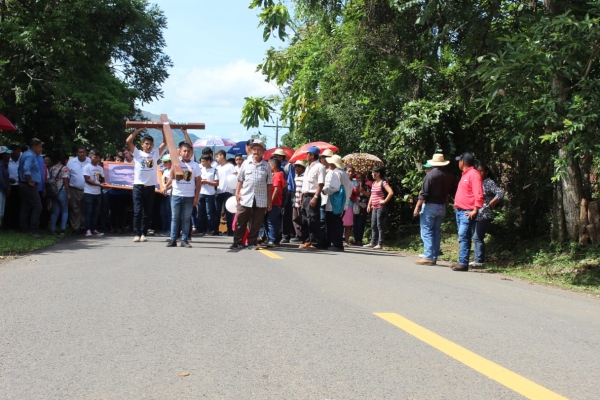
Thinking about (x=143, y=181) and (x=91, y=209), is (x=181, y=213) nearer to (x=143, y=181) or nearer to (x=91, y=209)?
(x=143, y=181)

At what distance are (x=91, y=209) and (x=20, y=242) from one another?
3.20 m

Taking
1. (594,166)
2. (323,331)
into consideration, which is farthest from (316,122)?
(323,331)

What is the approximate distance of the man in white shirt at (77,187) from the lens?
52.4ft

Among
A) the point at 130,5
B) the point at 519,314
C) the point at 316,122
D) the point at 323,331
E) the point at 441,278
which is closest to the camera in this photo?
the point at 323,331

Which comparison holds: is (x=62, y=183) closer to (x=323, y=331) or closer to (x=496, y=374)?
(x=323, y=331)

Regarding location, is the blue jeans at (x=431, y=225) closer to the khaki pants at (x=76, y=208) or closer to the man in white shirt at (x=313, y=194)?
the man in white shirt at (x=313, y=194)

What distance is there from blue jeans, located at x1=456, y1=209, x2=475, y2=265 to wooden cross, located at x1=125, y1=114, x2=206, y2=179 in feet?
16.4

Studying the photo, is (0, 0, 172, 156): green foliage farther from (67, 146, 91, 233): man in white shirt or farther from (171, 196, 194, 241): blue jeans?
(171, 196, 194, 241): blue jeans

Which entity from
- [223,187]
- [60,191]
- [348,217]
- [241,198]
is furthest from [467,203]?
[60,191]

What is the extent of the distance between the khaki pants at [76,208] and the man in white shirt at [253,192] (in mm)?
4618

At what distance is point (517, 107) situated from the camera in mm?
10852

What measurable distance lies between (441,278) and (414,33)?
8459mm

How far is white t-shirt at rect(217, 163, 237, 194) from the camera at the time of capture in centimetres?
1744

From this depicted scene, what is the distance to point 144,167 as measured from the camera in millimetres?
14242
